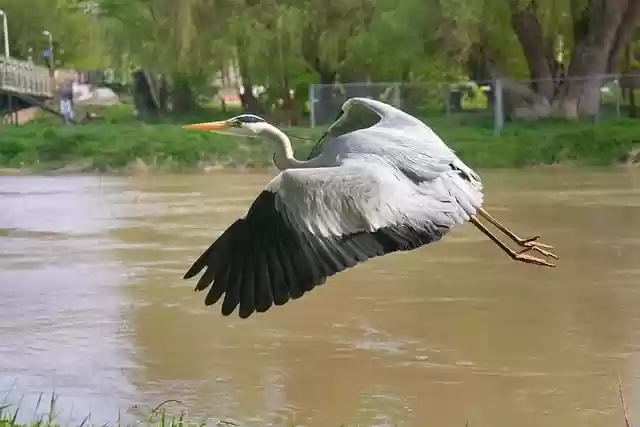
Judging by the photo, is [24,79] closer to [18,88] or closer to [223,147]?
[18,88]

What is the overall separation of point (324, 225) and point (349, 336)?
4326 mm

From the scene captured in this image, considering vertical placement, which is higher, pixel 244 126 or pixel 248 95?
pixel 244 126

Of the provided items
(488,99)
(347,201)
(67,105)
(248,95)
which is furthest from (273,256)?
(67,105)

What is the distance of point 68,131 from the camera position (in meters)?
26.5

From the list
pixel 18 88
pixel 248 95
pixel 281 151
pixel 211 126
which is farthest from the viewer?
pixel 18 88

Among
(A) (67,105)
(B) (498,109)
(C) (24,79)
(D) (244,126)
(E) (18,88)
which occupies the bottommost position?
(A) (67,105)

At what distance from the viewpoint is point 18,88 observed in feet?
121

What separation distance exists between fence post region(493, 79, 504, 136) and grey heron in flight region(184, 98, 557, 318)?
20.3 meters

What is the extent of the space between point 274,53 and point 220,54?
124 cm

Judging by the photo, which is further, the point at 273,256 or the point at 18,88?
the point at 18,88

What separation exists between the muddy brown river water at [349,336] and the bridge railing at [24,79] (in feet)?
71.5

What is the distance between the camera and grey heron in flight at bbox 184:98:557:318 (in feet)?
14.9

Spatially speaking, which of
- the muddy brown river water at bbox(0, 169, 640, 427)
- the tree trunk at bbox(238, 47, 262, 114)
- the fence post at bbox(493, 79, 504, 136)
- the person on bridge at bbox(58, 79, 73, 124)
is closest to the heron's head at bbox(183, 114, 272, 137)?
the muddy brown river water at bbox(0, 169, 640, 427)

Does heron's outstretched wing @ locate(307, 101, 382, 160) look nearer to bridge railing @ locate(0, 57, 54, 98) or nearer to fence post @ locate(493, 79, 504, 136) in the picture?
fence post @ locate(493, 79, 504, 136)
